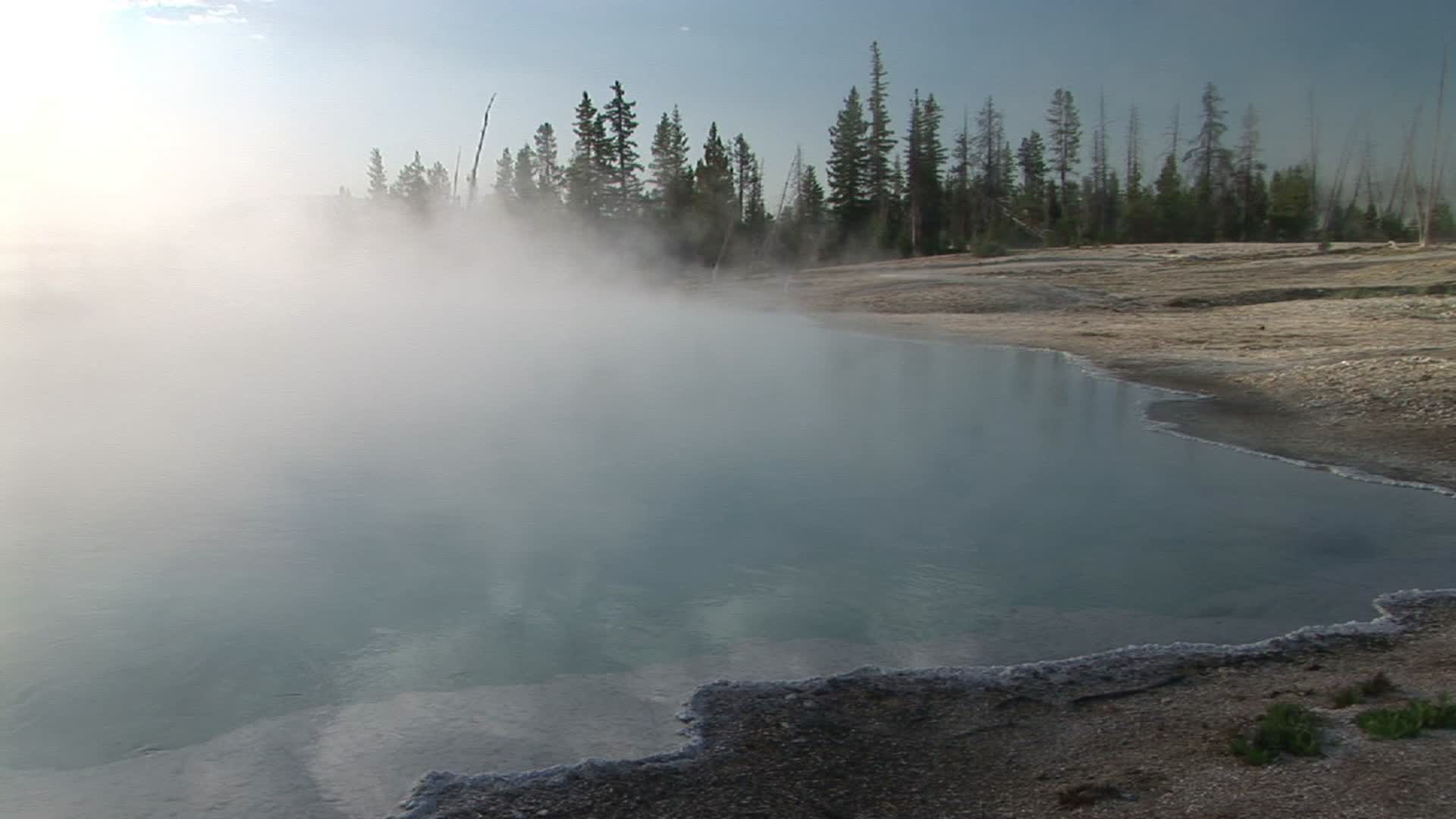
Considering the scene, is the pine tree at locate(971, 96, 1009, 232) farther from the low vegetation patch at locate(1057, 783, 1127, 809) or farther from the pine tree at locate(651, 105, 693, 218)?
the low vegetation patch at locate(1057, 783, 1127, 809)

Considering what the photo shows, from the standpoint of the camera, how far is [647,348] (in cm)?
2428

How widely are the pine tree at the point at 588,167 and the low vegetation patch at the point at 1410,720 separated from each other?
54.3m

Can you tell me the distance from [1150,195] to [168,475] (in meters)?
56.6

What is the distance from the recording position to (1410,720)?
4980mm

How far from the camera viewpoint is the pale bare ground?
1323 centimetres

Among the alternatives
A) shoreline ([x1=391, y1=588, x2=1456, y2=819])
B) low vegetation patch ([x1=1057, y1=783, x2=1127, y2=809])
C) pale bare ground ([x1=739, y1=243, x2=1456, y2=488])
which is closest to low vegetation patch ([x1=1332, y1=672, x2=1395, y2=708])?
shoreline ([x1=391, y1=588, x2=1456, y2=819])

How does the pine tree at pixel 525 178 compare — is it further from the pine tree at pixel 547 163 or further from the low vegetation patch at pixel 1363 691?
the low vegetation patch at pixel 1363 691

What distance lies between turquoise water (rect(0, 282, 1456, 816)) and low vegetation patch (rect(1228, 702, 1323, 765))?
5.45 feet

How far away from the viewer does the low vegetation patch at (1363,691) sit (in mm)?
5453

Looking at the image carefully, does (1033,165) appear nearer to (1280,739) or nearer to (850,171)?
(850,171)

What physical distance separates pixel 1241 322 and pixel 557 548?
18.8m

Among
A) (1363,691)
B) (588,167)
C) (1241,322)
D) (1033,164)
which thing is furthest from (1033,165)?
(1363,691)

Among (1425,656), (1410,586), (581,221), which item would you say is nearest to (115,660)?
(1425,656)

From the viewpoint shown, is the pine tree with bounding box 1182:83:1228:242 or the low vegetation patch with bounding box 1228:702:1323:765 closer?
the low vegetation patch with bounding box 1228:702:1323:765
